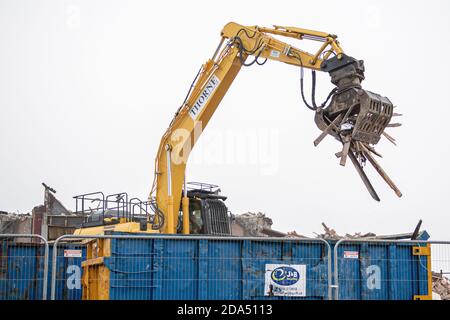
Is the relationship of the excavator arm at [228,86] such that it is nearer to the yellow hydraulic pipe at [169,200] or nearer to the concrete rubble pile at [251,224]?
the yellow hydraulic pipe at [169,200]

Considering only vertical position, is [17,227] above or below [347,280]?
above

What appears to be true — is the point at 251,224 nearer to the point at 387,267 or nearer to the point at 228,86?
the point at 228,86

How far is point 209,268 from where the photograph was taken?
12.6m

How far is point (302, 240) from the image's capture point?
12.5 meters

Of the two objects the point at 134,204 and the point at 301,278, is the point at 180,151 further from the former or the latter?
the point at 301,278

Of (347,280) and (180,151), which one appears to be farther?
(180,151)

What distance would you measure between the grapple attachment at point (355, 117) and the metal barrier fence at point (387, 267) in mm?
1404

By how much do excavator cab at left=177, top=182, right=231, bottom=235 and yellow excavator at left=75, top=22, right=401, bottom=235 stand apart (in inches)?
1.0

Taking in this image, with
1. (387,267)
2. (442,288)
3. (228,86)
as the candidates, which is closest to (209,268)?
(387,267)

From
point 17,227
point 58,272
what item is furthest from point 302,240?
point 17,227

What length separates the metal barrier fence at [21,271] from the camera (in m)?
12.2

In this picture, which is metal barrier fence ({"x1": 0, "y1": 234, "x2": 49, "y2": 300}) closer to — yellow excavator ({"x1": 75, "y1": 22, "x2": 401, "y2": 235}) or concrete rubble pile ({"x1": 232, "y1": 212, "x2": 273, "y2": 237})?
yellow excavator ({"x1": 75, "y1": 22, "x2": 401, "y2": 235})

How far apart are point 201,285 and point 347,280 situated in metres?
2.72
